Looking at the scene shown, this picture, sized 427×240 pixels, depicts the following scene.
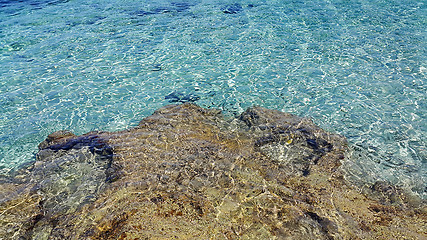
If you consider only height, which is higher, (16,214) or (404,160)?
(16,214)

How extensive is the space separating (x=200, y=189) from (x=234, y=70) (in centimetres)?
603

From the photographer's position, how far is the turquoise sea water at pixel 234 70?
7.15 m

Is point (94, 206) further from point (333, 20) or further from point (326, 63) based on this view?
point (333, 20)

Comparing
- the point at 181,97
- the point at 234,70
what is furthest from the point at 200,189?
the point at 234,70

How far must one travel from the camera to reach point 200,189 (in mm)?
4652

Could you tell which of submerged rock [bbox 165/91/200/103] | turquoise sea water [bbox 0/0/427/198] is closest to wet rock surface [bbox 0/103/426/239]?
turquoise sea water [bbox 0/0/427/198]

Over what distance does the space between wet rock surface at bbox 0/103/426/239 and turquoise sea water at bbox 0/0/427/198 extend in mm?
879

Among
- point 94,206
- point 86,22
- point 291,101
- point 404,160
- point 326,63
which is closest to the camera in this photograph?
point 94,206

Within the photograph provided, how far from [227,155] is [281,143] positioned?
4.30 ft

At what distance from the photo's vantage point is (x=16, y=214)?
459 centimetres

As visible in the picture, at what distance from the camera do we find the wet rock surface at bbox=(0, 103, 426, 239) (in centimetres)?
400

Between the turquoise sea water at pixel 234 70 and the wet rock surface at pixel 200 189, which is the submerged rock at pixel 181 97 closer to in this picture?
the turquoise sea water at pixel 234 70

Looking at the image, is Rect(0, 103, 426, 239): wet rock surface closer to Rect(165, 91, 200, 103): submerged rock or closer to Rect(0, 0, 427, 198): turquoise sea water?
Rect(0, 0, 427, 198): turquoise sea water

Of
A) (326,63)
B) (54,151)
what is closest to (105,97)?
(54,151)
